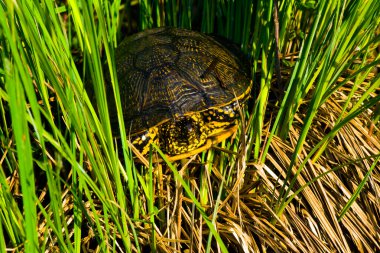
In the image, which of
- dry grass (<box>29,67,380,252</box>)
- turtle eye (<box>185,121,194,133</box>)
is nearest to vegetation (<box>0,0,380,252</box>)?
dry grass (<box>29,67,380,252</box>)

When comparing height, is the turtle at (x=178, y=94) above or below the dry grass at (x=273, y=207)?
above

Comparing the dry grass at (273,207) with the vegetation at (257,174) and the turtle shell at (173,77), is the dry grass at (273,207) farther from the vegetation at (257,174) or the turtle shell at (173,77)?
the turtle shell at (173,77)

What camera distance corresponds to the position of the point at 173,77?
1540 millimetres

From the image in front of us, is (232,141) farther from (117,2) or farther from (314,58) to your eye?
(117,2)

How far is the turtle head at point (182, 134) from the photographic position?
1494 mm

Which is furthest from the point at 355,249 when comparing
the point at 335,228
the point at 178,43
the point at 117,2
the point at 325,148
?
the point at 117,2

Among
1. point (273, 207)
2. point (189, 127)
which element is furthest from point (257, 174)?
point (189, 127)

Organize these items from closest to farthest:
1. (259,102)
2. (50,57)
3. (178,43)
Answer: (50,57) < (259,102) < (178,43)

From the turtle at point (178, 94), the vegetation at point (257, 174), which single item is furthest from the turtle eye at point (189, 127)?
the vegetation at point (257, 174)

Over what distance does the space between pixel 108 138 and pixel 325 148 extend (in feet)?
2.51

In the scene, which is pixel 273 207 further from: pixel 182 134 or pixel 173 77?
pixel 173 77

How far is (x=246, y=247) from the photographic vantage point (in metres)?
1.27

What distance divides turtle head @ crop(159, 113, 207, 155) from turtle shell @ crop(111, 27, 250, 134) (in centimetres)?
3

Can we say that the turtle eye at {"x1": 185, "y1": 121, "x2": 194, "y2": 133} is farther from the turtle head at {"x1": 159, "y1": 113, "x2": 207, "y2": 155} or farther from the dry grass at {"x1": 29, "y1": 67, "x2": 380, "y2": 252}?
the dry grass at {"x1": 29, "y1": 67, "x2": 380, "y2": 252}
